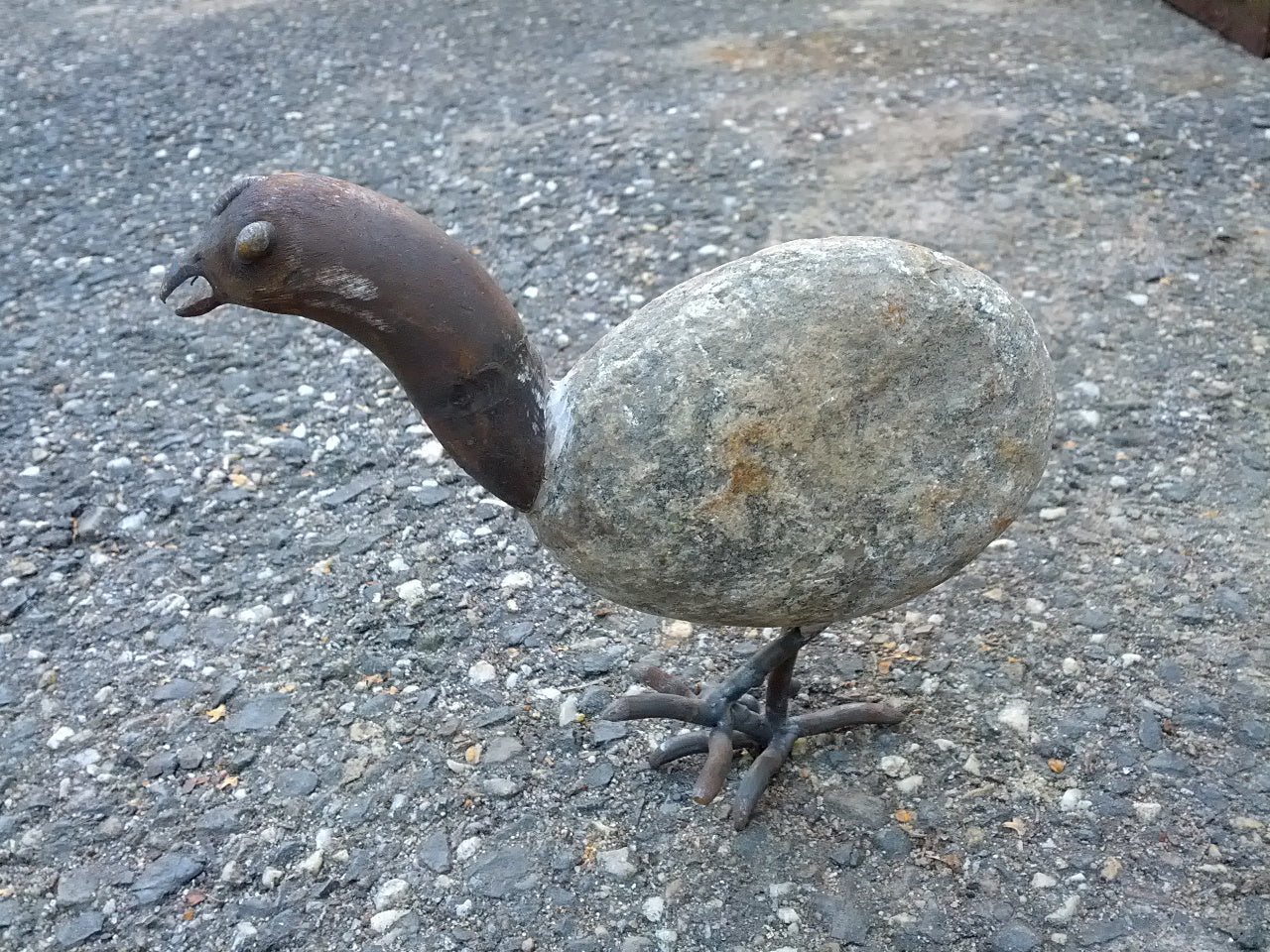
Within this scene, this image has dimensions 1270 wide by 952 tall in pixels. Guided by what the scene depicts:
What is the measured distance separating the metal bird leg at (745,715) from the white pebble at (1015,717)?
22 centimetres

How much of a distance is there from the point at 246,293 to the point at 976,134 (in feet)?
12.4

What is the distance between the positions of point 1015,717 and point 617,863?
2.97ft

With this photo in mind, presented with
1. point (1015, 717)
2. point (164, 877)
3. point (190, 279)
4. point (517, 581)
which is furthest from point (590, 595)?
point (190, 279)

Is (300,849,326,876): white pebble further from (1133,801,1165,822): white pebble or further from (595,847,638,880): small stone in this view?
(1133,801,1165,822): white pebble

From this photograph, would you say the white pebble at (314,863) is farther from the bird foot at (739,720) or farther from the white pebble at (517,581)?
the white pebble at (517,581)

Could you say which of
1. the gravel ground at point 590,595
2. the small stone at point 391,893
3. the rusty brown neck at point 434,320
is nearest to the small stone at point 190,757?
the gravel ground at point 590,595

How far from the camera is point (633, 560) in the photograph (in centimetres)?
197

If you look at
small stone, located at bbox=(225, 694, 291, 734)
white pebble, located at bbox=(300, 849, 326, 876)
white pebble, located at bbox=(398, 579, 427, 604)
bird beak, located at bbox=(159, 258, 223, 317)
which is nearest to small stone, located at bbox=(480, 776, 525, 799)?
white pebble, located at bbox=(300, 849, 326, 876)

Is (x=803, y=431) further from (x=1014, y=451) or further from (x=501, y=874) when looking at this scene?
(x=501, y=874)

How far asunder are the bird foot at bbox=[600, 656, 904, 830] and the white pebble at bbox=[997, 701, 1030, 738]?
22cm

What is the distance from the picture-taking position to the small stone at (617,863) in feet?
7.49

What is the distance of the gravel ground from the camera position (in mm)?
2271

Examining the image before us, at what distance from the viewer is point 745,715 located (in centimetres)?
246

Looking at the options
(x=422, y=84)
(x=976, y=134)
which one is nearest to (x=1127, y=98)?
(x=976, y=134)
